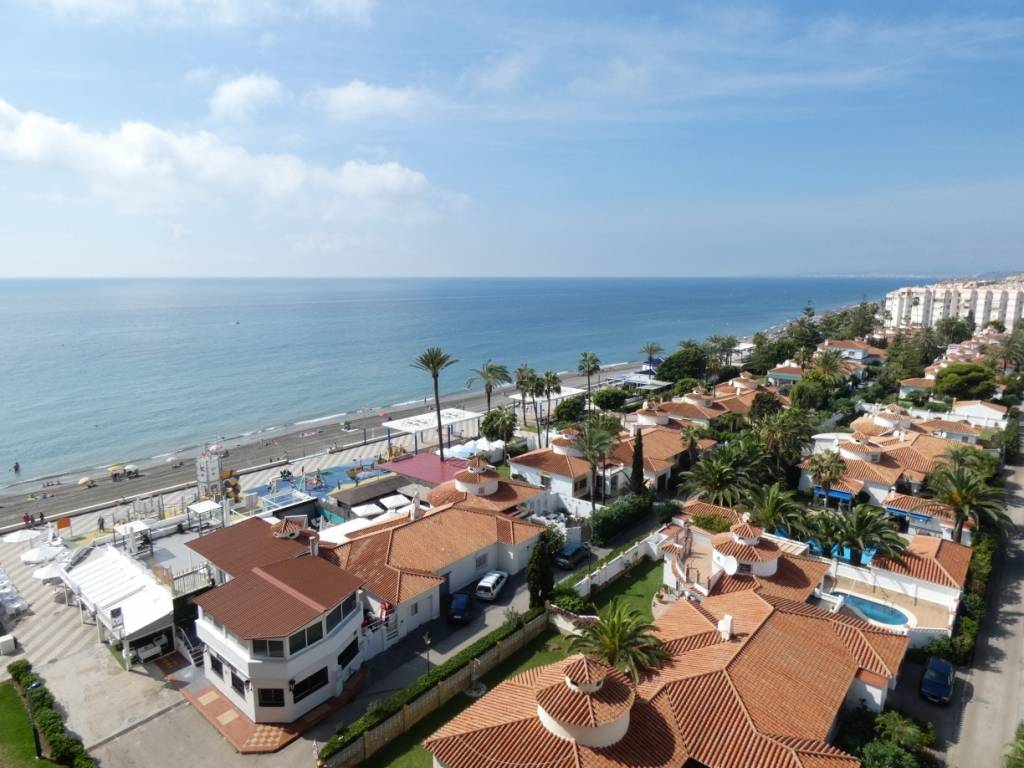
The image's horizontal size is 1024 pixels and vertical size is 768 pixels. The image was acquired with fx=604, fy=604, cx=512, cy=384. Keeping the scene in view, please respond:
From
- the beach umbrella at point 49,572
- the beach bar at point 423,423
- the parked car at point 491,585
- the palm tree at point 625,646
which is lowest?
the parked car at point 491,585

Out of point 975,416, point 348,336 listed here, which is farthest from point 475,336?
point 975,416

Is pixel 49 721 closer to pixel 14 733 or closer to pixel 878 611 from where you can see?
pixel 14 733

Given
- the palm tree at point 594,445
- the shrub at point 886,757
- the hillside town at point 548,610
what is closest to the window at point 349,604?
the hillside town at point 548,610

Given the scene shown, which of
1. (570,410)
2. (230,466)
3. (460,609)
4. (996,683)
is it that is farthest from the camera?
(570,410)

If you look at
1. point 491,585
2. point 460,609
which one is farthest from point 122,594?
point 491,585

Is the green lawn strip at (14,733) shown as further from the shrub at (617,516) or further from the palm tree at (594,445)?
the palm tree at (594,445)

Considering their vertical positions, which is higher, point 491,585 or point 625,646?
point 625,646
